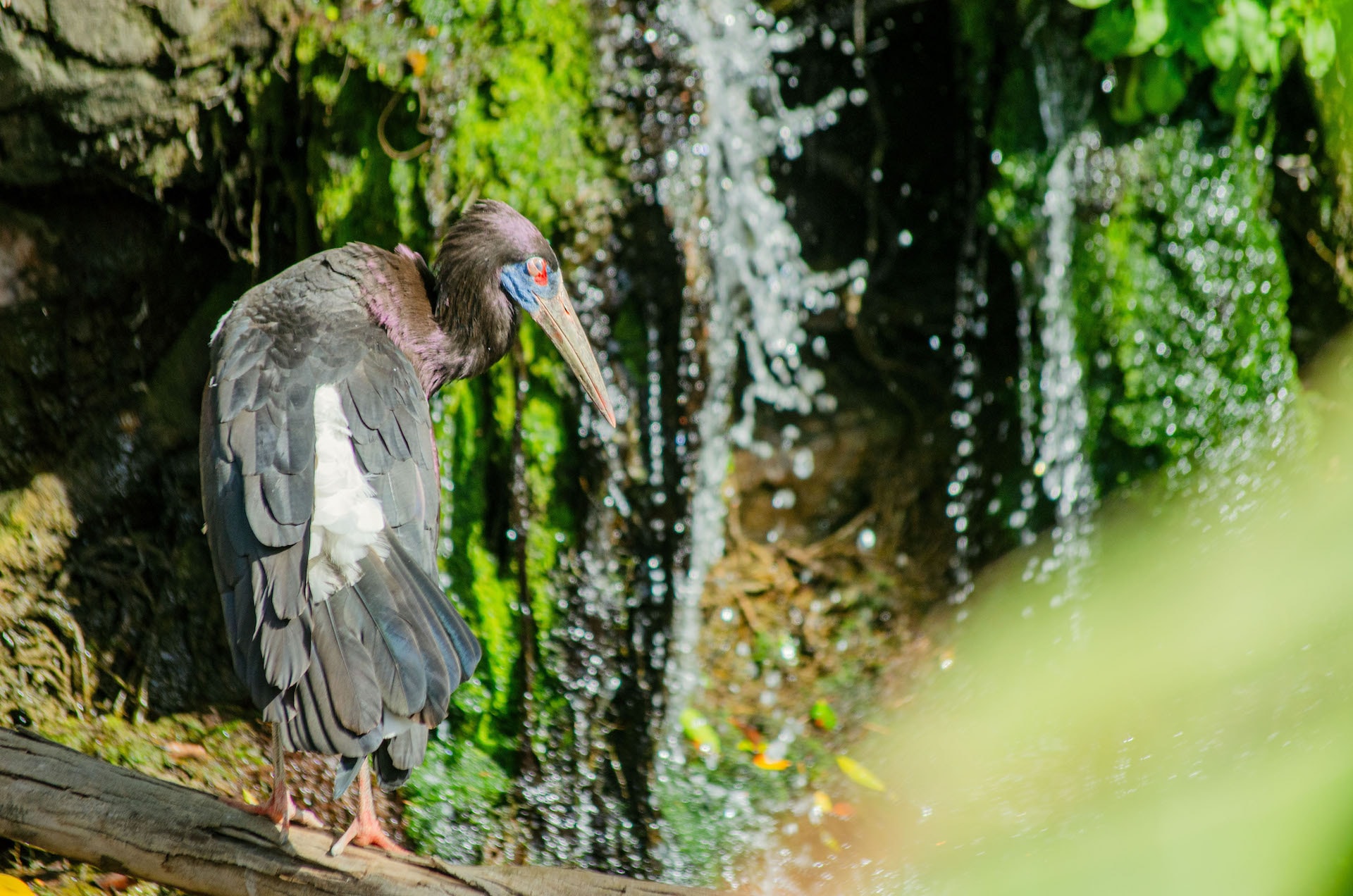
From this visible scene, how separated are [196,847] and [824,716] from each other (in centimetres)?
232

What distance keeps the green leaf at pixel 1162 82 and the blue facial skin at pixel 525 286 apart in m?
2.14

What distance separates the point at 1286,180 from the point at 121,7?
3805 mm

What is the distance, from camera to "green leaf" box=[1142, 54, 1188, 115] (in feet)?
11.1

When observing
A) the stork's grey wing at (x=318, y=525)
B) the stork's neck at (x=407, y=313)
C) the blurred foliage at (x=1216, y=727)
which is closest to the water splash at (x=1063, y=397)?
the blurred foliage at (x=1216, y=727)

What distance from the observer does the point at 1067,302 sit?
146 inches

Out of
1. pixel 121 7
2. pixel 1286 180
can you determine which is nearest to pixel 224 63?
pixel 121 7

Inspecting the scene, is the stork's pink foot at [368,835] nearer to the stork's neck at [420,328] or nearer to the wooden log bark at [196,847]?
the wooden log bark at [196,847]

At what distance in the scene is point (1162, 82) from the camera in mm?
3383

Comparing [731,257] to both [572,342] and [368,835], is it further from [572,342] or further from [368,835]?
[368,835]

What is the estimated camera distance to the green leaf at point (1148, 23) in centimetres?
313

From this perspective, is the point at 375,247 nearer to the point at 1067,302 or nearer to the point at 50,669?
the point at 50,669

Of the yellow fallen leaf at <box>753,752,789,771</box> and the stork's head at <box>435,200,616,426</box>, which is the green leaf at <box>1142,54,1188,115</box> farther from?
the yellow fallen leaf at <box>753,752,789,771</box>

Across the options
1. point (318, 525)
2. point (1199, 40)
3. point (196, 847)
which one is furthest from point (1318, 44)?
point (196, 847)

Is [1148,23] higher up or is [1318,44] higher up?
[1148,23]
